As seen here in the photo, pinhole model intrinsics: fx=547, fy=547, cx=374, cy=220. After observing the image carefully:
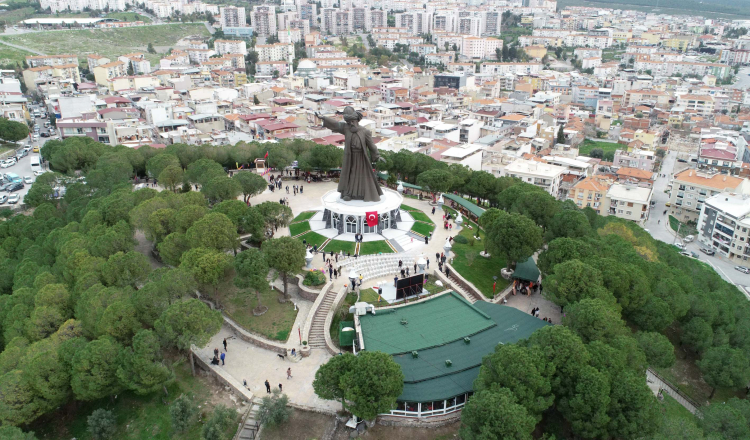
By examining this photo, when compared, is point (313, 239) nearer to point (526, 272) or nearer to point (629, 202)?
point (526, 272)

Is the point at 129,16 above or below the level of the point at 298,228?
above

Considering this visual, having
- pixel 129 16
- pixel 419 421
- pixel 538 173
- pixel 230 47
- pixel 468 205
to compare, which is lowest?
pixel 419 421

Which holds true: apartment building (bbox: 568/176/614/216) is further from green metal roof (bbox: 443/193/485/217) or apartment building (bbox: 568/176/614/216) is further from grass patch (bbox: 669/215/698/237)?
green metal roof (bbox: 443/193/485/217)

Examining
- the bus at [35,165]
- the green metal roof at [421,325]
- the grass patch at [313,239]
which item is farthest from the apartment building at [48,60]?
the green metal roof at [421,325]

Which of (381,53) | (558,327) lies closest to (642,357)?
(558,327)

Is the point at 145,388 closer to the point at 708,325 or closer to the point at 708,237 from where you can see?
the point at 708,325

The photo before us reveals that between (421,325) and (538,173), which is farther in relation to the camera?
(538,173)

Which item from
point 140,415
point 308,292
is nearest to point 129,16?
point 308,292
